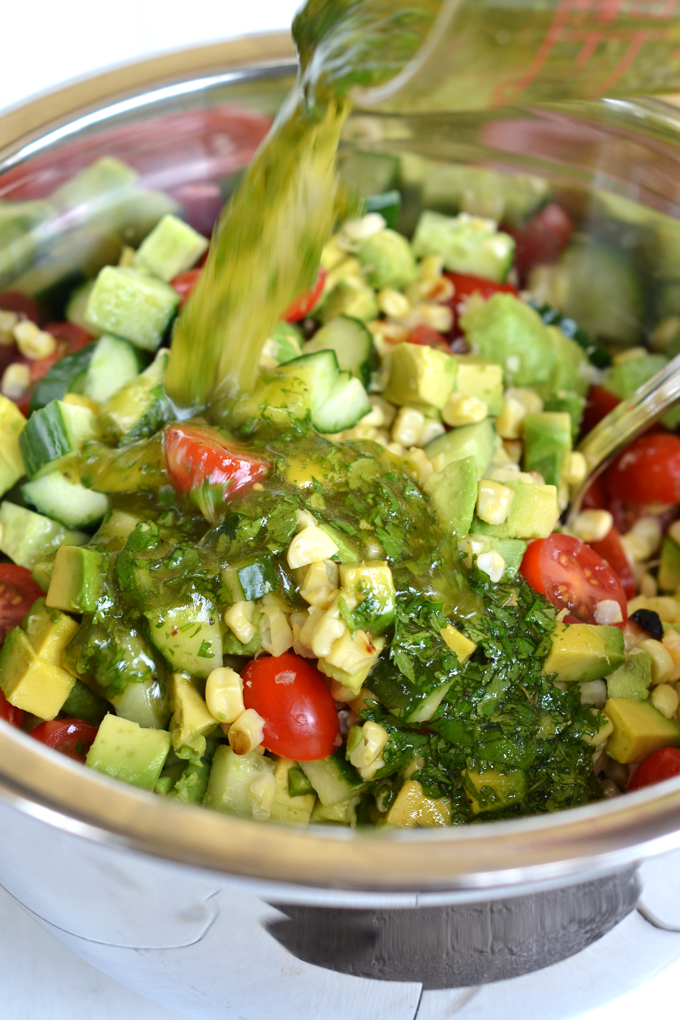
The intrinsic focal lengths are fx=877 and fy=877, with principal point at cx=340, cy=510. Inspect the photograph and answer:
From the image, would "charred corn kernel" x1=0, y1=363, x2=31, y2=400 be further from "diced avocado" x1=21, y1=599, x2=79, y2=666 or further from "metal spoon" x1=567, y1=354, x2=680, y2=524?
"metal spoon" x1=567, y1=354, x2=680, y2=524

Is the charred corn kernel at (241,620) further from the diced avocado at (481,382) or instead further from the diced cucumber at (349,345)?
the diced avocado at (481,382)

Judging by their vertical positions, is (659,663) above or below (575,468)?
below

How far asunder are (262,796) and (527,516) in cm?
77

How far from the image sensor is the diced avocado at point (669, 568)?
224 cm

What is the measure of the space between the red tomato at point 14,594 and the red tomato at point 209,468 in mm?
375

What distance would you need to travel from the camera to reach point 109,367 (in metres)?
2.10

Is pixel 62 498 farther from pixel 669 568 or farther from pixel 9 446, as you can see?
pixel 669 568

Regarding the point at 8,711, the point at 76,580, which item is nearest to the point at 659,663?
the point at 76,580

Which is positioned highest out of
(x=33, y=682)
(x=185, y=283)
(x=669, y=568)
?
(x=185, y=283)

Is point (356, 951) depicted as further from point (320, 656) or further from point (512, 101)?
point (512, 101)

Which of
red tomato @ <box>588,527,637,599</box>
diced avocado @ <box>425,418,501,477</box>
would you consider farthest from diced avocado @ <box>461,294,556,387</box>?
red tomato @ <box>588,527,637,599</box>

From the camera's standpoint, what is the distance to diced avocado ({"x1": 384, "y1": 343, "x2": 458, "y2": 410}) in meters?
2.06

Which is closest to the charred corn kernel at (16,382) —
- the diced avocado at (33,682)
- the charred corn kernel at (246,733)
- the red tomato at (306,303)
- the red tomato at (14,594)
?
the red tomato at (14,594)

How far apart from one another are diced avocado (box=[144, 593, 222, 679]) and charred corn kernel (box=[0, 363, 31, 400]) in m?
0.94
